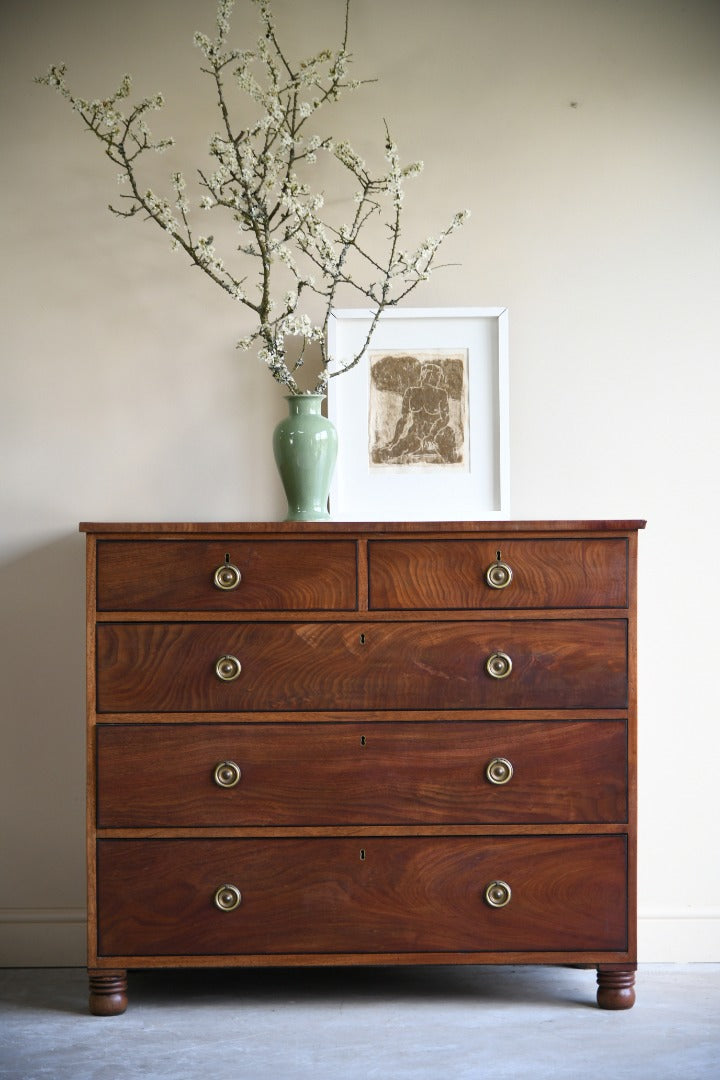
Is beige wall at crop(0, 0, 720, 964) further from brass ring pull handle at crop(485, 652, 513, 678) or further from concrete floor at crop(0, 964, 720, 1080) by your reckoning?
brass ring pull handle at crop(485, 652, 513, 678)

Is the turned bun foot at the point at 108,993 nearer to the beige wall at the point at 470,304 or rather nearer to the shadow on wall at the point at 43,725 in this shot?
the shadow on wall at the point at 43,725

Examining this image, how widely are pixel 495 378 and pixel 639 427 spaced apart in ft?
1.37

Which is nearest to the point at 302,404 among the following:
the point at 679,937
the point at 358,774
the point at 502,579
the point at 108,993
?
the point at 502,579

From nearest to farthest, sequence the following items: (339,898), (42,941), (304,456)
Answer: (339,898)
(304,456)
(42,941)

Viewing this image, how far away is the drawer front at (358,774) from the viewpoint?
2.07 metres

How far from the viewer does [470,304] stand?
2.60 metres

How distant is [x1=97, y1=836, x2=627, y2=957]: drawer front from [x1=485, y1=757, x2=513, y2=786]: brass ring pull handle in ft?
0.49

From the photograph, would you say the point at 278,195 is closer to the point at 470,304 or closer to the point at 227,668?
the point at 470,304

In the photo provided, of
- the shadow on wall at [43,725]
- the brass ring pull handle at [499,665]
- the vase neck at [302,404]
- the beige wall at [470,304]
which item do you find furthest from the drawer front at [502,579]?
the shadow on wall at [43,725]

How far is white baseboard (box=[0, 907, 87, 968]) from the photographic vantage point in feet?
8.21

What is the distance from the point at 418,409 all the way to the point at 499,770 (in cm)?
99

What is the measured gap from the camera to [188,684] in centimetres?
208

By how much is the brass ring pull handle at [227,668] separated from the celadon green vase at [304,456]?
37 cm

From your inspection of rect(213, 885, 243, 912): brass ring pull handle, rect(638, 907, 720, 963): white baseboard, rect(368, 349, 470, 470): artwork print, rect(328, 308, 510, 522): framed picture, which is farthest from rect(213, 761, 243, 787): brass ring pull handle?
rect(638, 907, 720, 963): white baseboard
